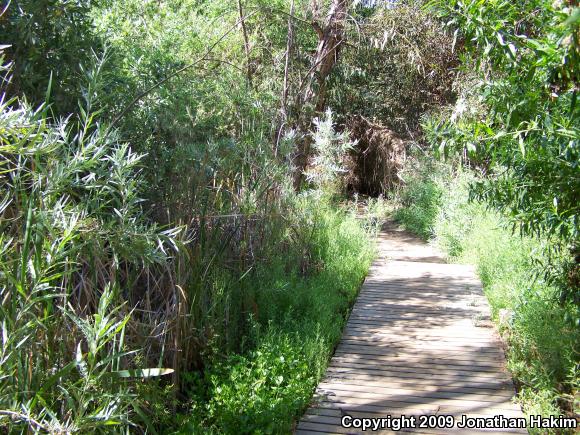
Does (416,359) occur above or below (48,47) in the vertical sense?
below

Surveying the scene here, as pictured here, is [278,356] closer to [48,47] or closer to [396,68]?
[48,47]

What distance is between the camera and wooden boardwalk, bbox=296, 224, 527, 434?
4.32 meters

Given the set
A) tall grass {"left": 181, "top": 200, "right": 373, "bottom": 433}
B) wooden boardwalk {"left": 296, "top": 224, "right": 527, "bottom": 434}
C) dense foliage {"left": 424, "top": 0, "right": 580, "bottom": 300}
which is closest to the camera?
dense foliage {"left": 424, "top": 0, "right": 580, "bottom": 300}

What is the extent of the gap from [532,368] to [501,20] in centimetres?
271

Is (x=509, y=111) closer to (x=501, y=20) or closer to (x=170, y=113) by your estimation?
(x=501, y=20)

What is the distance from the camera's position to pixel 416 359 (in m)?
5.25

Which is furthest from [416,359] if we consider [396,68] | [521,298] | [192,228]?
[396,68]

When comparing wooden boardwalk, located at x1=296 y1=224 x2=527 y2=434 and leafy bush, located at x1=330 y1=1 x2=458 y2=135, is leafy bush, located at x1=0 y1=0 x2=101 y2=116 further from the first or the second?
leafy bush, located at x1=330 y1=1 x2=458 y2=135

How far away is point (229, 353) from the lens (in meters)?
4.68

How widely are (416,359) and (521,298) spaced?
3.95ft

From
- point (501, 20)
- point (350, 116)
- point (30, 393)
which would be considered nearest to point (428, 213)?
point (350, 116)

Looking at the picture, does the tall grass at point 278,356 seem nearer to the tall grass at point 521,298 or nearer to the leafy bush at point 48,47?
the tall grass at point 521,298

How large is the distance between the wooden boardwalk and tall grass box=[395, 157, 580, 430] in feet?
0.56

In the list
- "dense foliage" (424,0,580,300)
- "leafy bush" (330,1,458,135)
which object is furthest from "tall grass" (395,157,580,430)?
"leafy bush" (330,1,458,135)
